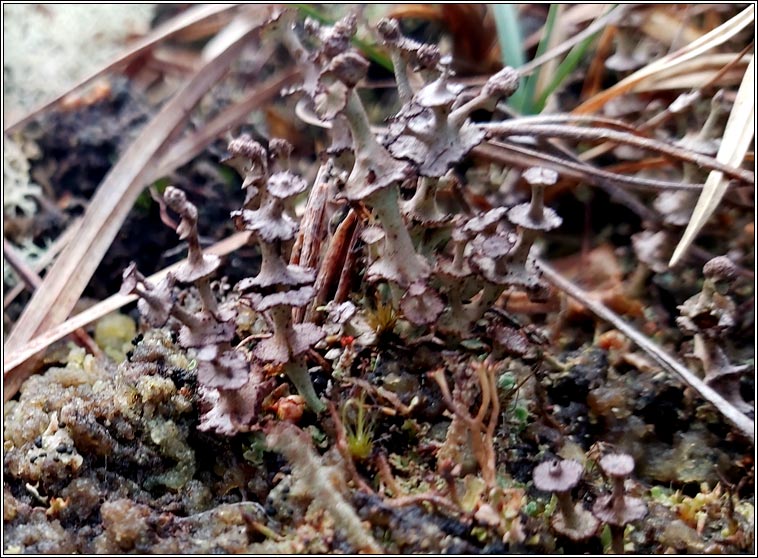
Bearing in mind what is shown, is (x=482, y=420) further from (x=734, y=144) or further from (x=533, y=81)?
(x=533, y=81)

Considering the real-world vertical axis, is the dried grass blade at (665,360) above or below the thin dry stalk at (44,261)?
below

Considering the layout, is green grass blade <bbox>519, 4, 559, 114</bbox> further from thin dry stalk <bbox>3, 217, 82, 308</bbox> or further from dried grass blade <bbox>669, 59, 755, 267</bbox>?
thin dry stalk <bbox>3, 217, 82, 308</bbox>

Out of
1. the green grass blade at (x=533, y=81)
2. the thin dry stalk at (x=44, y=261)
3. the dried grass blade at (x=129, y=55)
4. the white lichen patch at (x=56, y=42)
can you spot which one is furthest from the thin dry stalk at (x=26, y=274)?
the green grass blade at (x=533, y=81)

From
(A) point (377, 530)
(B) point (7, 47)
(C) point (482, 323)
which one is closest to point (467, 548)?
(A) point (377, 530)

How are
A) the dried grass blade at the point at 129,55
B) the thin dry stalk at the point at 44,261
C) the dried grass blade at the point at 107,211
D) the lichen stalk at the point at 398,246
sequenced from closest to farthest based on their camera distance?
the lichen stalk at the point at 398,246 → the dried grass blade at the point at 107,211 → the thin dry stalk at the point at 44,261 → the dried grass blade at the point at 129,55

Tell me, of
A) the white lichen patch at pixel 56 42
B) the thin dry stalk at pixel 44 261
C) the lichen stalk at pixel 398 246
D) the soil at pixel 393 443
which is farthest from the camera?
the white lichen patch at pixel 56 42

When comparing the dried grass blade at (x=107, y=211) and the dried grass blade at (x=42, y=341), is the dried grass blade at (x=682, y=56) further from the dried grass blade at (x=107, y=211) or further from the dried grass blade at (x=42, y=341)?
the dried grass blade at (x=42, y=341)
